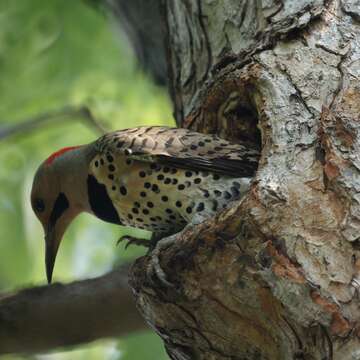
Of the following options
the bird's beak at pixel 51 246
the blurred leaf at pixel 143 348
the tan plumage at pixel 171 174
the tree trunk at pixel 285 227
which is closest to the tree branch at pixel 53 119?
the bird's beak at pixel 51 246

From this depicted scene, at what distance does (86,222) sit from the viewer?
570cm

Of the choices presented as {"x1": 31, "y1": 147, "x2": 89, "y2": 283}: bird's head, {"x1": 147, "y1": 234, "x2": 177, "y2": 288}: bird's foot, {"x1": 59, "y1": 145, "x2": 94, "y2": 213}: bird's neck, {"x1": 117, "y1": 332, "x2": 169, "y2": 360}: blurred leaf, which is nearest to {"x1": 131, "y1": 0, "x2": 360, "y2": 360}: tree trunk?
{"x1": 147, "y1": 234, "x2": 177, "y2": 288}: bird's foot

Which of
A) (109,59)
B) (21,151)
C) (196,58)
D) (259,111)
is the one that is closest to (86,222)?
(21,151)

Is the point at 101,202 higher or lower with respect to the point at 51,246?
higher

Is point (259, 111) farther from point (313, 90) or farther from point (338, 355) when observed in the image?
point (338, 355)

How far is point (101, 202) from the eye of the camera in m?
4.14

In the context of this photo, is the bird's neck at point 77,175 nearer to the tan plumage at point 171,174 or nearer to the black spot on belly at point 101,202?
the black spot on belly at point 101,202

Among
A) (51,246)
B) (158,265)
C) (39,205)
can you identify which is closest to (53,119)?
(39,205)

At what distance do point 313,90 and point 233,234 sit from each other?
2.22ft

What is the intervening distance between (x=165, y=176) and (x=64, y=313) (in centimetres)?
84

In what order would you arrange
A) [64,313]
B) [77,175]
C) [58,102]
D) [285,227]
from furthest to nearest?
[58,102]
[77,175]
[64,313]
[285,227]

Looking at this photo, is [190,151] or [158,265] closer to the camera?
[158,265]

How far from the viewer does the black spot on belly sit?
160 inches

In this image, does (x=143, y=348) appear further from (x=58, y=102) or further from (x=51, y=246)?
(x=58, y=102)
